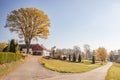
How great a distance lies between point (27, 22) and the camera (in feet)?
176

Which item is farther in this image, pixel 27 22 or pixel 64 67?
pixel 27 22

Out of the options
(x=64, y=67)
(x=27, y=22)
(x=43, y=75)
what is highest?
(x=27, y=22)

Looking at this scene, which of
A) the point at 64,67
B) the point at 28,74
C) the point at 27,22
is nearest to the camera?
the point at 28,74

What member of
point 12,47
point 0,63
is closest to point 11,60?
point 0,63

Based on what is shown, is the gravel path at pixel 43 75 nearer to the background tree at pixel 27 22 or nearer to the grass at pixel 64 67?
the grass at pixel 64 67

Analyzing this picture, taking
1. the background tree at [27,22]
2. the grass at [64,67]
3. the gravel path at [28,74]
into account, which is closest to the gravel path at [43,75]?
the gravel path at [28,74]

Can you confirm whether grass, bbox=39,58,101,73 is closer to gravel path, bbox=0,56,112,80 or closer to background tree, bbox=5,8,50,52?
gravel path, bbox=0,56,112,80

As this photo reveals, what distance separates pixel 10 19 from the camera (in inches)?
2122

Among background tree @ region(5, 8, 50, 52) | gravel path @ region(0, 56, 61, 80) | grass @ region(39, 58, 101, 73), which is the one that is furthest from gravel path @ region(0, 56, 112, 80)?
background tree @ region(5, 8, 50, 52)

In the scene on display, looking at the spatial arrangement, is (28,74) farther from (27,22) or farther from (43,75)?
(27,22)

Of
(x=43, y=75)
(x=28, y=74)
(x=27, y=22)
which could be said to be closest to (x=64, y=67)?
(x=43, y=75)

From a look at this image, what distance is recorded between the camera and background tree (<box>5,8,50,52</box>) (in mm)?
53406

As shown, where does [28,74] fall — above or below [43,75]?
above

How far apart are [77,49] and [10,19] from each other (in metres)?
98.7
